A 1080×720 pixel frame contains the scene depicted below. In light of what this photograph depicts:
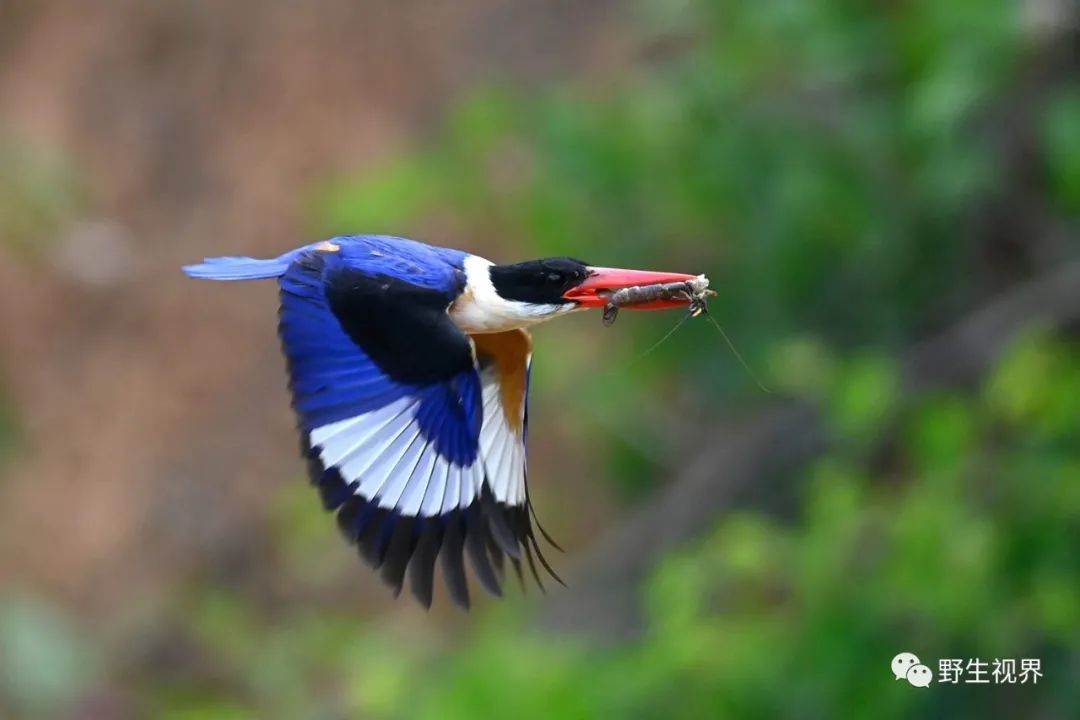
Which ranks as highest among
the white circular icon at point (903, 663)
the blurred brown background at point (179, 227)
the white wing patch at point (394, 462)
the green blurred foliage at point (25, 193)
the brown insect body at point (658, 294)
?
the blurred brown background at point (179, 227)

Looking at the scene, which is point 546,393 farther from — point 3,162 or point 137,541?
point 137,541

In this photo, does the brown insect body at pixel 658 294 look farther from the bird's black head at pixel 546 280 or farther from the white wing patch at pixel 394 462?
the white wing patch at pixel 394 462

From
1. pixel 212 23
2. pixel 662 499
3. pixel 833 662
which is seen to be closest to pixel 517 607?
pixel 662 499

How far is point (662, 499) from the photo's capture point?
3.85 m

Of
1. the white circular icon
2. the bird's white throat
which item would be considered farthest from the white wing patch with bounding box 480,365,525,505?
the white circular icon

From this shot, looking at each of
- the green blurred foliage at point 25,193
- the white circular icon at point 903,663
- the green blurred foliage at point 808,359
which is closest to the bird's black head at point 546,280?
the green blurred foliage at point 808,359

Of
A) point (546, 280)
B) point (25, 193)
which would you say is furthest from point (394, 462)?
point (25, 193)

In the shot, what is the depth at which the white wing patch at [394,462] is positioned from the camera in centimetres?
187

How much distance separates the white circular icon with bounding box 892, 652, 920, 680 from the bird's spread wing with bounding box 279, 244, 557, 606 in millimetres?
1184

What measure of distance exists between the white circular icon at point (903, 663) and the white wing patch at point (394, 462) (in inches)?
49.7

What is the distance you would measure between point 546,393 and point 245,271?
198cm

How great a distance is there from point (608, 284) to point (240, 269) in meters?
0.50

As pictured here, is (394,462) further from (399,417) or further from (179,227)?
(179,227)

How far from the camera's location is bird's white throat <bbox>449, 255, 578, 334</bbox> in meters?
1.82
